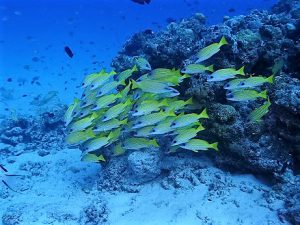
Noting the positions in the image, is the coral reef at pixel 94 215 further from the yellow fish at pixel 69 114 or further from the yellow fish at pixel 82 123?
the yellow fish at pixel 69 114

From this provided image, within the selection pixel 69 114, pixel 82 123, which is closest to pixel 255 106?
pixel 82 123

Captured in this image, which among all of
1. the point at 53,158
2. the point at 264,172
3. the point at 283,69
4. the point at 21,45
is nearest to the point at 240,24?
the point at 283,69

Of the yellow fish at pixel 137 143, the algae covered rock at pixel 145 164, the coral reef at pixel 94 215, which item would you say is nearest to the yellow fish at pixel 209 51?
the yellow fish at pixel 137 143

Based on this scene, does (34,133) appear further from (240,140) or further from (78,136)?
(240,140)

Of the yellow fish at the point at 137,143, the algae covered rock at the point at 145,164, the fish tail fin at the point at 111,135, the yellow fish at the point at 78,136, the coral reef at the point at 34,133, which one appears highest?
the yellow fish at the point at 78,136

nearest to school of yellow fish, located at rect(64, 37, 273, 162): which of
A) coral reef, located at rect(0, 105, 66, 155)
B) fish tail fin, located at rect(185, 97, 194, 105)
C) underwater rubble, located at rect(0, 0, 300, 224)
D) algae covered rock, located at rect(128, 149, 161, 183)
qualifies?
fish tail fin, located at rect(185, 97, 194, 105)

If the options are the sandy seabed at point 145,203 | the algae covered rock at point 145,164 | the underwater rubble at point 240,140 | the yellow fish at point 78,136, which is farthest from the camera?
the algae covered rock at point 145,164

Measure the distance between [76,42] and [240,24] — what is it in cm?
3679

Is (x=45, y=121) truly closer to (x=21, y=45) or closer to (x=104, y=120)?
(x=104, y=120)

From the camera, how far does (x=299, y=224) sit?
16.4 feet

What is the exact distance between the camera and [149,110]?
19.3 feet

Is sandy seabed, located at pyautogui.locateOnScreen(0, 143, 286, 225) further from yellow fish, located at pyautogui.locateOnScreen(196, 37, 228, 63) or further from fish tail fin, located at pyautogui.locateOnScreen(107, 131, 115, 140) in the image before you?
yellow fish, located at pyautogui.locateOnScreen(196, 37, 228, 63)

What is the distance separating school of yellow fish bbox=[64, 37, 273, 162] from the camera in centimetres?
574

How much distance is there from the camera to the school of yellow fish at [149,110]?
5.74 meters
